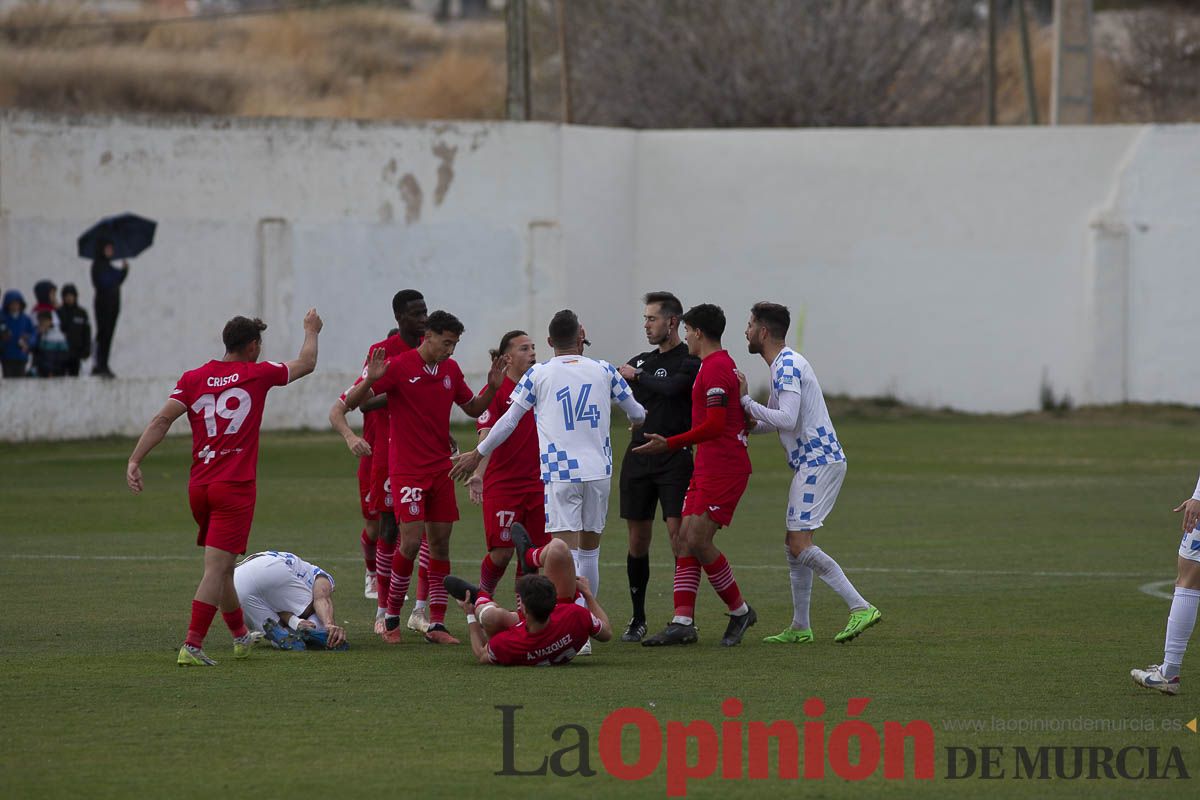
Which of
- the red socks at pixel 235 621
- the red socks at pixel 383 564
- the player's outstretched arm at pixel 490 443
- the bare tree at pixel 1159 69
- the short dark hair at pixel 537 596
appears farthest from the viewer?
the bare tree at pixel 1159 69

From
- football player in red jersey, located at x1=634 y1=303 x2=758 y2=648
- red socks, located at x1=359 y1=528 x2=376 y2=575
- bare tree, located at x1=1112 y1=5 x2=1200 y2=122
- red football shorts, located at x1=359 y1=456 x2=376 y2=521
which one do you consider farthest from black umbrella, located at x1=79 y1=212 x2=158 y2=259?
bare tree, located at x1=1112 y1=5 x2=1200 y2=122

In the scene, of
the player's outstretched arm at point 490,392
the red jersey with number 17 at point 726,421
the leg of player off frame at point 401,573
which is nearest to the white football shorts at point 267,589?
the leg of player off frame at point 401,573

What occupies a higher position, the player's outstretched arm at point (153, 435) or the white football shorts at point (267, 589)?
the player's outstretched arm at point (153, 435)

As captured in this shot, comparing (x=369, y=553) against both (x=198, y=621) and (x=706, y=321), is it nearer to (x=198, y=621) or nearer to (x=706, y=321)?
(x=198, y=621)

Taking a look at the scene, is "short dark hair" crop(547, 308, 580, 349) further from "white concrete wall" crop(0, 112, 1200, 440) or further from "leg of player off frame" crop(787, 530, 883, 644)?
"white concrete wall" crop(0, 112, 1200, 440)

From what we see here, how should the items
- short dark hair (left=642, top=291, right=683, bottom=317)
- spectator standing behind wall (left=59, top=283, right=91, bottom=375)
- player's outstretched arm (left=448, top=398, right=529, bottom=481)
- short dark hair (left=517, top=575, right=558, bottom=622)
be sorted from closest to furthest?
short dark hair (left=517, top=575, right=558, bottom=622) < player's outstretched arm (left=448, top=398, right=529, bottom=481) < short dark hair (left=642, top=291, right=683, bottom=317) < spectator standing behind wall (left=59, top=283, right=91, bottom=375)

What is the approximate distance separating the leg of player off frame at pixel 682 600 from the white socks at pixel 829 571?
714 millimetres

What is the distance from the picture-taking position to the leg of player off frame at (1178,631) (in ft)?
28.1

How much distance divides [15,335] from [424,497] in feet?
53.1

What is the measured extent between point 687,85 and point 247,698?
34134 mm

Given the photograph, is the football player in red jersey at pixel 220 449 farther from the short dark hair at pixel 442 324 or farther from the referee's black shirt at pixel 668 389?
the referee's black shirt at pixel 668 389

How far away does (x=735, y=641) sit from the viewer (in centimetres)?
1034

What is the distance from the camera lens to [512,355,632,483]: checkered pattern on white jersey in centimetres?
999

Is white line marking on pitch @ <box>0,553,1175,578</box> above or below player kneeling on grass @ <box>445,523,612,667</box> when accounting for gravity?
below
